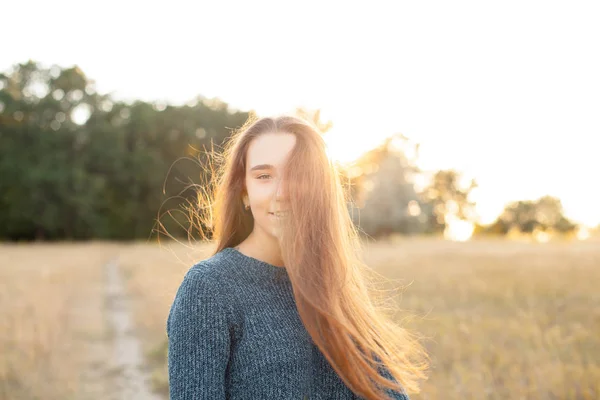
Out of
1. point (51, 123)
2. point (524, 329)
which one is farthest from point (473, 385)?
point (51, 123)

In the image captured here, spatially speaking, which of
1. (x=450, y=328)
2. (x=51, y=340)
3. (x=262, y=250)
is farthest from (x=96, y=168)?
(x=262, y=250)

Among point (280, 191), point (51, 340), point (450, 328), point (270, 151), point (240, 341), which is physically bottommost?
point (51, 340)

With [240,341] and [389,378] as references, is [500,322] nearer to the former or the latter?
[389,378]

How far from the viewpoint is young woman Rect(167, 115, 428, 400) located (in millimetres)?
1738

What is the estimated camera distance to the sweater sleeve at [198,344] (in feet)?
5.54

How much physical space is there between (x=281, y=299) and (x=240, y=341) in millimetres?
251

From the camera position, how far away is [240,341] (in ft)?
5.94

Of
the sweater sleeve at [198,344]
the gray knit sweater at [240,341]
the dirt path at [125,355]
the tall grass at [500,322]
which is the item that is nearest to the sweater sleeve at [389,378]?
the gray knit sweater at [240,341]

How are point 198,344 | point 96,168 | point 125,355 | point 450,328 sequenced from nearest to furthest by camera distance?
point 198,344, point 450,328, point 125,355, point 96,168

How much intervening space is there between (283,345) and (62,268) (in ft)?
45.9

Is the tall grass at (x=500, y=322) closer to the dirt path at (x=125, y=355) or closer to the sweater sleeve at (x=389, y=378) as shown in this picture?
the dirt path at (x=125, y=355)

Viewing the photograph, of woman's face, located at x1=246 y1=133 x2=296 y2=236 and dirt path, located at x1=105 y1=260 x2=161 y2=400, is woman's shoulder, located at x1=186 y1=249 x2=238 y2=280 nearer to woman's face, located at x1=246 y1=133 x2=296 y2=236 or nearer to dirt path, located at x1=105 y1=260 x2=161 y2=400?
woman's face, located at x1=246 y1=133 x2=296 y2=236

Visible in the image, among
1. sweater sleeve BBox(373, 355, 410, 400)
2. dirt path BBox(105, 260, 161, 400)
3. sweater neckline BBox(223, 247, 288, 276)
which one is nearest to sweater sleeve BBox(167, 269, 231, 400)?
sweater neckline BBox(223, 247, 288, 276)

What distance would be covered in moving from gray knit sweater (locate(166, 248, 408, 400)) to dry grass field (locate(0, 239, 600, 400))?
0.63 m
